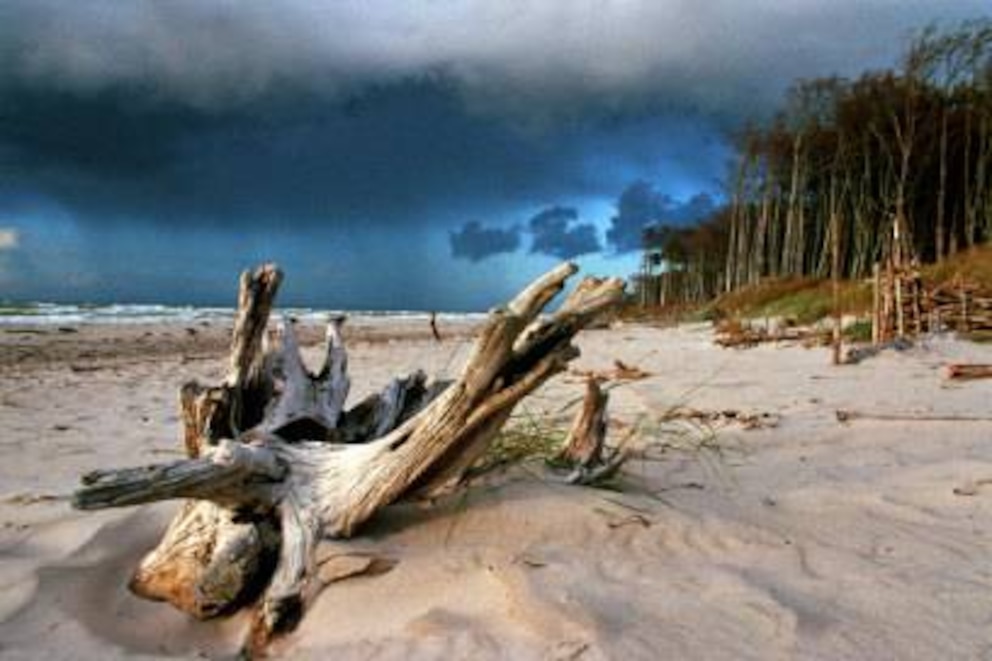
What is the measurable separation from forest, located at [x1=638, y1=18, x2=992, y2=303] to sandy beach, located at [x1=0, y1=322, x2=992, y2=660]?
1792 centimetres

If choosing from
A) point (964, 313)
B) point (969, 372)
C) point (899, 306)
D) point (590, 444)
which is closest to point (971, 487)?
point (590, 444)

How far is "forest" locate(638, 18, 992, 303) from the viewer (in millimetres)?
23609

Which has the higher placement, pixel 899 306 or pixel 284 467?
pixel 899 306

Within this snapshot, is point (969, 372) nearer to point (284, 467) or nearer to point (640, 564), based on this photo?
point (640, 564)

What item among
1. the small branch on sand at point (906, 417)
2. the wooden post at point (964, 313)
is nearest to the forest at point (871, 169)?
the wooden post at point (964, 313)

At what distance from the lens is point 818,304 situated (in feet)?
55.2

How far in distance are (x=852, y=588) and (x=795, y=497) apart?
954 millimetres

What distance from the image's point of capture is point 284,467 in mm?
2611

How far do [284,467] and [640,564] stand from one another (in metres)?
1.23

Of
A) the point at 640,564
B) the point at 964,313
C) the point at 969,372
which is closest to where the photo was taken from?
the point at 640,564

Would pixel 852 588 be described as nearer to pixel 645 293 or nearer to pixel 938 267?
pixel 938 267

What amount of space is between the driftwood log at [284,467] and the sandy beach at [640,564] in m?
0.10

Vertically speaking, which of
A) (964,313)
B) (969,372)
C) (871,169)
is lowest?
(969,372)

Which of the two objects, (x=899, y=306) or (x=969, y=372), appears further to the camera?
(x=899, y=306)
